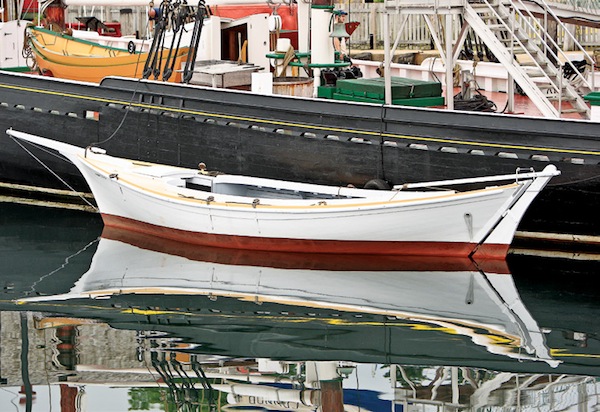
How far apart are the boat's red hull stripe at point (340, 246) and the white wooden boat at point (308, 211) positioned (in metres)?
0.01

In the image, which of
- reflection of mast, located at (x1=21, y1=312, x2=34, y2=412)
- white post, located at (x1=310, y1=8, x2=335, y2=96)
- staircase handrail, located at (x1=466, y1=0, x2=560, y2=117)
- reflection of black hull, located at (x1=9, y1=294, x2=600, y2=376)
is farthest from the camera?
white post, located at (x1=310, y1=8, x2=335, y2=96)

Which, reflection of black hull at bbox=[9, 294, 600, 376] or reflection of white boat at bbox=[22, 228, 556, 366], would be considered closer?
reflection of black hull at bbox=[9, 294, 600, 376]

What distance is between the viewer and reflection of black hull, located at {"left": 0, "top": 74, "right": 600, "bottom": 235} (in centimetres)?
1758

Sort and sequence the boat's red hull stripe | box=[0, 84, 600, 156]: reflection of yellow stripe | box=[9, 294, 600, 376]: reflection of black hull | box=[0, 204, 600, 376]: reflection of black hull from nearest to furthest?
1. box=[9, 294, 600, 376]: reflection of black hull
2. box=[0, 204, 600, 376]: reflection of black hull
3. box=[0, 84, 600, 156]: reflection of yellow stripe
4. the boat's red hull stripe

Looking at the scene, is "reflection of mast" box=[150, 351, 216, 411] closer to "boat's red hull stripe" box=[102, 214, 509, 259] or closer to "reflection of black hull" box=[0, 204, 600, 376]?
"reflection of black hull" box=[0, 204, 600, 376]

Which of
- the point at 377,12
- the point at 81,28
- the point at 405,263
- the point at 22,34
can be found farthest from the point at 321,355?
the point at 81,28

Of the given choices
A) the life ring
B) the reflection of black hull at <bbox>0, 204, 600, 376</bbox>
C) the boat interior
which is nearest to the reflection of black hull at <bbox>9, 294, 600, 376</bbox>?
the reflection of black hull at <bbox>0, 204, 600, 376</bbox>

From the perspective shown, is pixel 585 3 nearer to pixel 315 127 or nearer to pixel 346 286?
pixel 315 127

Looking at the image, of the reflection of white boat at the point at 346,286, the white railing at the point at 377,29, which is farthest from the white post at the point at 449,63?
the white railing at the point at 377,29

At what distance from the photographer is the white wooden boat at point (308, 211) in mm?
17328

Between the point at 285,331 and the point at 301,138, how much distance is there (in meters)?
4.76

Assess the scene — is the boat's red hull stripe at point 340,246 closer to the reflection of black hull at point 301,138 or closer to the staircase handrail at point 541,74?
the reflection of black hull at point 301,138

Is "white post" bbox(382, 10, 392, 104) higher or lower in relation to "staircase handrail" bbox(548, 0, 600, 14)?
lower

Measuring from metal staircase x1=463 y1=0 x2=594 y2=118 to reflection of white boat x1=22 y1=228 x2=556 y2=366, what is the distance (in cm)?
273
